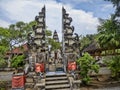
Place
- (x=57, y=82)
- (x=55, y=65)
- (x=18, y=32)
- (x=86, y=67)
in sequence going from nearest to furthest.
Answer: (x=57, y=82) → (x=86, y=67) → (x=55, y=65) → (x=18, y=32)

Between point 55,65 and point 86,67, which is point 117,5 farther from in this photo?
point 55,65

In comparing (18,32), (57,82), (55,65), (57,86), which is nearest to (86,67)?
(57,82)

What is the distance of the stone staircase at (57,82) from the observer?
15.5m

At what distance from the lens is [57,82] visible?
52.7 ft

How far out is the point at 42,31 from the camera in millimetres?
20859

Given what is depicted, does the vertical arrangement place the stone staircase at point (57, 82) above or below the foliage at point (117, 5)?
below

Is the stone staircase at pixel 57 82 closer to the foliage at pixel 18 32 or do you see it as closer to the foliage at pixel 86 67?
the foliage at pixel 86 67

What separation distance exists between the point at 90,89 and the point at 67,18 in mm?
7186

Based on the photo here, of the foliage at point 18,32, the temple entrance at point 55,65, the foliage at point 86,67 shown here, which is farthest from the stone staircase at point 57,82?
the foliage at point 18,32

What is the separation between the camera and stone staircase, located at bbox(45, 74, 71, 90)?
15.5 metres

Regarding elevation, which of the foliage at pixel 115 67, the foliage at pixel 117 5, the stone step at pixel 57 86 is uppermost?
the foliage at pixel 117 5

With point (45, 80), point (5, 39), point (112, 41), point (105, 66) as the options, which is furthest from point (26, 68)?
point (5, 39)

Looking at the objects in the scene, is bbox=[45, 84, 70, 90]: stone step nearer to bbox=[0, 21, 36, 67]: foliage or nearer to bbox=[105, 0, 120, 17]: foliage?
bbox=[105, 0, 120, 17]: foliage

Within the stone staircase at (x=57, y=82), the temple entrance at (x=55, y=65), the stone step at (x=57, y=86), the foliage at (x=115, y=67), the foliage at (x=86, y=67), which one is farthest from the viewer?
the temple entrance at (x=55, y=65)
